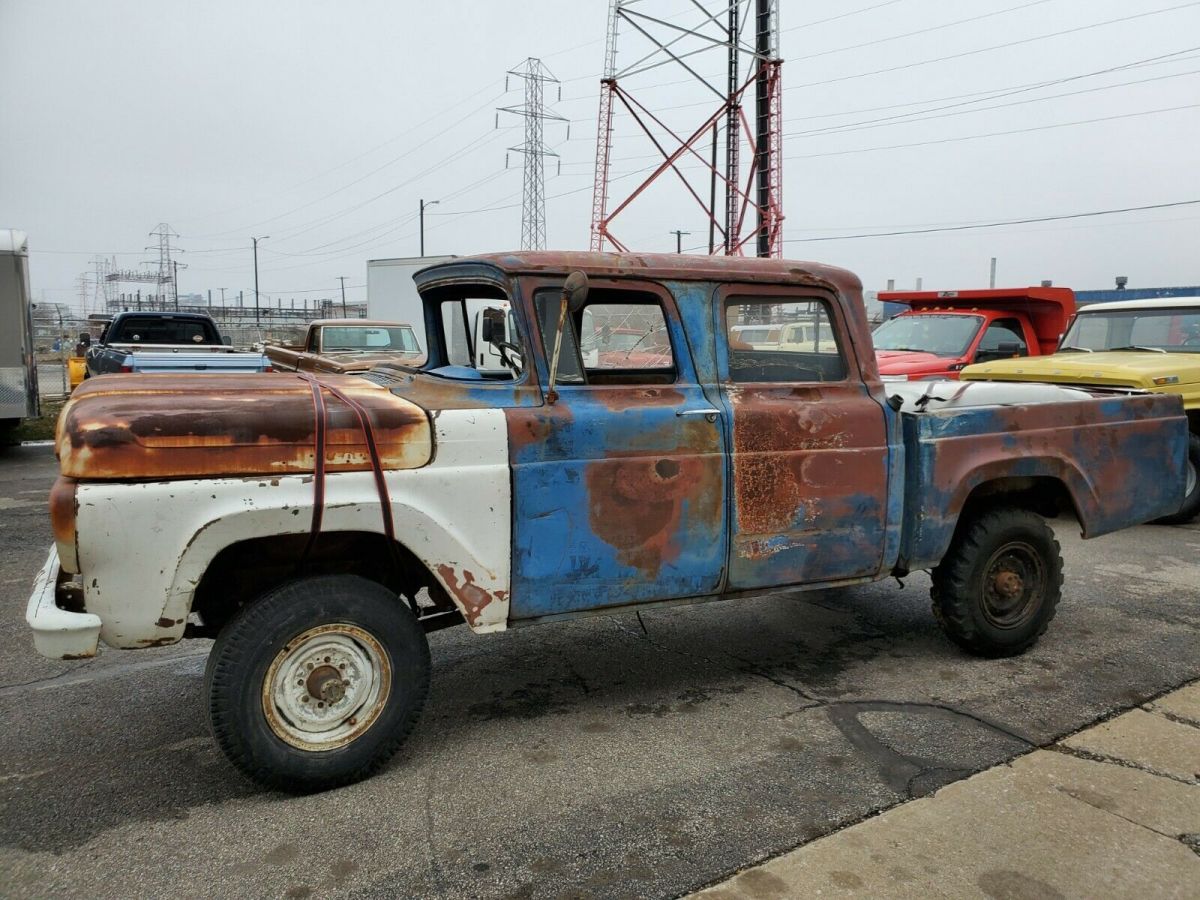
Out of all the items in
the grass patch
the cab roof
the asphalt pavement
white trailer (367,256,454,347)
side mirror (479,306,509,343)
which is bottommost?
the asphalt pavement

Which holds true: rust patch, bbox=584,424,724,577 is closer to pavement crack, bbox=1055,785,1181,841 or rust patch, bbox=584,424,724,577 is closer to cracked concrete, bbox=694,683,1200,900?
cracked concrete, bbox=694,683,1200,900

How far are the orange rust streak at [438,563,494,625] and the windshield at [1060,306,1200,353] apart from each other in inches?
308

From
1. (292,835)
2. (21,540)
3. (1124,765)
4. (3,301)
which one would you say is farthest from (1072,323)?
(3,301)

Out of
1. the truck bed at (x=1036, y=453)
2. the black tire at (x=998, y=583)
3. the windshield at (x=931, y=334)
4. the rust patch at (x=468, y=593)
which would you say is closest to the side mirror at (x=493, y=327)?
the rust patch at (x=468, y=593)

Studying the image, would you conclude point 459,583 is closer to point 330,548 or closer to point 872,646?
point 330,548

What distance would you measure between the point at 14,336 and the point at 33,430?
3690 millimetres

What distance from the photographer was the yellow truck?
750cm

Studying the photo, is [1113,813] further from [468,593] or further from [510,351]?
[510,351]

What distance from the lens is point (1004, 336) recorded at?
10.4 m

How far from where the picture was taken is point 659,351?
401 cm

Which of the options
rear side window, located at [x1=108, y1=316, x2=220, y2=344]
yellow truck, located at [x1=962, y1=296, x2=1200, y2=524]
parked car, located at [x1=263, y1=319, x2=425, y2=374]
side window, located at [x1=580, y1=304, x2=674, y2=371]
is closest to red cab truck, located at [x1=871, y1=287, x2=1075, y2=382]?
yellow truck, located at [x1=962, y1=296, x2=1200, y2=524]

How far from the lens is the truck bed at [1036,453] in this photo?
438 centimetres

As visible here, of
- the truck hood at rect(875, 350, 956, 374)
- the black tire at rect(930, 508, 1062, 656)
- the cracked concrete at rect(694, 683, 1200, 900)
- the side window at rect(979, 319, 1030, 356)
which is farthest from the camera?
the side window at rect(979, 319, 1030, 356)

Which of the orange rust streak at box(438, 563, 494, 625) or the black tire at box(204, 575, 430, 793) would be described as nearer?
the black tire at box(204, 575, 430, 793)
